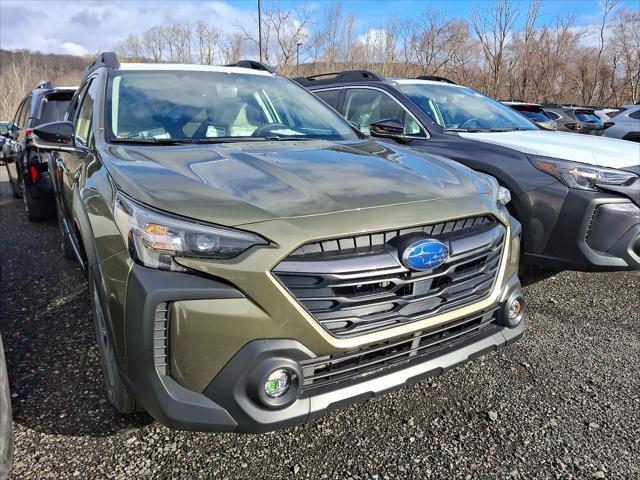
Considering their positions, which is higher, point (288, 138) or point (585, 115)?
point (288, 138)

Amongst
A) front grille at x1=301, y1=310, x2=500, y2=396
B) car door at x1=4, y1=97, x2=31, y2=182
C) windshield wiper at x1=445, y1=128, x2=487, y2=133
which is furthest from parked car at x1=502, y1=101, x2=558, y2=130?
front grille at x1=301, y1=310, x2=500, y2=396

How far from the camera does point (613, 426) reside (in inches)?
89.0

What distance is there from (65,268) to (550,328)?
4.05 m

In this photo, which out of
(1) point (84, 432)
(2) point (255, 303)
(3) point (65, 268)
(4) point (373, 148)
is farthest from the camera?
(3) point (65, 268)

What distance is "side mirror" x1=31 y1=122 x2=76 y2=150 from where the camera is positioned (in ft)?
9.06

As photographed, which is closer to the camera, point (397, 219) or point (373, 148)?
point (397, 219)

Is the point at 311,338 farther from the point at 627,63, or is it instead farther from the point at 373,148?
the point at 627,63

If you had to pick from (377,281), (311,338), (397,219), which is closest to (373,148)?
(397,219)

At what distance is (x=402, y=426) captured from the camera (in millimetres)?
2260

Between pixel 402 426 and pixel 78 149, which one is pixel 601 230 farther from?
pixel 78 149

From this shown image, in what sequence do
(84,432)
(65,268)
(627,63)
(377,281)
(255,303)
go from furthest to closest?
1. (627,63)
2. (65,268)
3. (84,432)
4. (377,281)
5. (255,303)

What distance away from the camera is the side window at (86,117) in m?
2.85

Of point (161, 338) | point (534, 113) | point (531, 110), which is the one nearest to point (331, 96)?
point (161, 338)

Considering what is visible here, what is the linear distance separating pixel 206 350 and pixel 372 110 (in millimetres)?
3859
